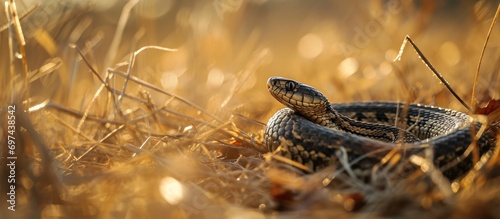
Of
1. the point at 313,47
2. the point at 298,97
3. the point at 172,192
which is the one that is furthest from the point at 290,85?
the point at 313,47

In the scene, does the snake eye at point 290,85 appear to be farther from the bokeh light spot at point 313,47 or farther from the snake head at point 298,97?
the bokeh light spot at point 313,47

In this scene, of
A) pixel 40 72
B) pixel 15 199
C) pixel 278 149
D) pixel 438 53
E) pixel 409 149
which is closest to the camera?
pixel 15 199

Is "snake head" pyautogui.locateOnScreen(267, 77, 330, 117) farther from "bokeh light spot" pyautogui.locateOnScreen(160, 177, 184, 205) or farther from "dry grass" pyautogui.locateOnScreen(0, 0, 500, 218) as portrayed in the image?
A: "bokeh light spot" pyautogui.locateOnScreen(160, 177, 184, 205)

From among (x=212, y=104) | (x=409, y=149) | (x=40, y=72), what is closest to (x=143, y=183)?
(x=409, y=149)

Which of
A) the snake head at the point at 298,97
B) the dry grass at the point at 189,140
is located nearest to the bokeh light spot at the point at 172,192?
the dry grass at the point at 189,140

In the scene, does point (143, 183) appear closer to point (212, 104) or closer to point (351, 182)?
point (351, 182)

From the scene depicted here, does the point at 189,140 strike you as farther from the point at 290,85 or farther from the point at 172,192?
the point at 290,85

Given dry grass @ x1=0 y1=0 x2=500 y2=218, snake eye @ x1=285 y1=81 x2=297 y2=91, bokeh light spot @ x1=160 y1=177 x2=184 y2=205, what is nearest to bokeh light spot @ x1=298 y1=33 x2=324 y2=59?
dry grass @ x1=0 y1=0 x2=500 y2=218
